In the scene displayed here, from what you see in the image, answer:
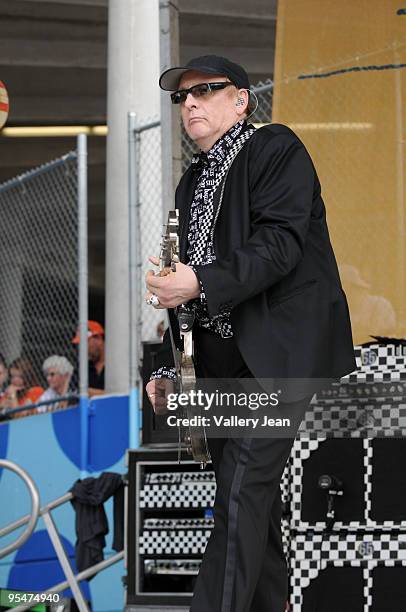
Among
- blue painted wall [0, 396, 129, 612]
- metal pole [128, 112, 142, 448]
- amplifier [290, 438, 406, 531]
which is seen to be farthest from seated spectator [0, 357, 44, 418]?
amplifier [290, 438, 406, 531]

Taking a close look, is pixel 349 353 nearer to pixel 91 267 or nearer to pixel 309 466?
pixel 309 466

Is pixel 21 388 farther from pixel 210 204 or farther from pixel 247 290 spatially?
pixel 247 290

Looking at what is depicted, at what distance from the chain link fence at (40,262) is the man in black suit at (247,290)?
484 cm

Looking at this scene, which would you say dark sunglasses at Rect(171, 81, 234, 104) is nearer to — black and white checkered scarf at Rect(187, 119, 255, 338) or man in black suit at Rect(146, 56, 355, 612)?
man in black suit at Rect(146, 56, 355, 612)

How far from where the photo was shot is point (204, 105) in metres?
3.44

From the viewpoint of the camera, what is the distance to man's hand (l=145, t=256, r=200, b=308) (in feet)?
10.1

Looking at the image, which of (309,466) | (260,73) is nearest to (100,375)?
(309,466)

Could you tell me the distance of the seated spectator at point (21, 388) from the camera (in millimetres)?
8844

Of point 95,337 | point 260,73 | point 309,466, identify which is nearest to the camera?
point 309,466

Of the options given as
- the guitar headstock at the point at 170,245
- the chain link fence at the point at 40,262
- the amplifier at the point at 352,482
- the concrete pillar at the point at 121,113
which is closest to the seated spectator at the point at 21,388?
the chain link fence at the point at 40,262

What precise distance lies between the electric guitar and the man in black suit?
46mm

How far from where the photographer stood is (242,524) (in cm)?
304

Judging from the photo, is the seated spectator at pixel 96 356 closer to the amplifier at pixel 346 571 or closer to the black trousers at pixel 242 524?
the amplifier at pixel 346 571

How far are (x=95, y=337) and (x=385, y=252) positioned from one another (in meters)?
4.50
